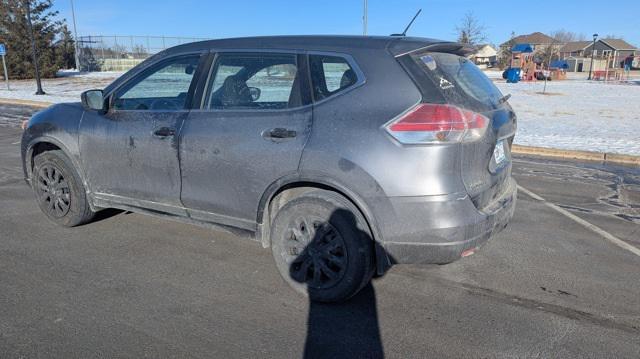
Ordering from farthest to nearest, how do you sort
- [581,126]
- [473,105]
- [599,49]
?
1. [599,49]
2. [581,126]
3. [473,105]

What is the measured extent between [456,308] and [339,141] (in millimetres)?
1428

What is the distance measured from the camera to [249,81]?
12.4 feet

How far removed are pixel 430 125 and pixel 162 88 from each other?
275 centimetres

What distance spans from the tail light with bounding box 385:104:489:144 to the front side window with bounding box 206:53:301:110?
3.14 feet

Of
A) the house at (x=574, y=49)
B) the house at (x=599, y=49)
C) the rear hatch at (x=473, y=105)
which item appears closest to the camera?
the rear hatch at (x=473, y=105)

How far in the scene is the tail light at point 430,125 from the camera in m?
2.96

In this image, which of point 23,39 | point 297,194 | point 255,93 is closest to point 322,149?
point 297,194

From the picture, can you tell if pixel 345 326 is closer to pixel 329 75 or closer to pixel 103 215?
pixel 329 75

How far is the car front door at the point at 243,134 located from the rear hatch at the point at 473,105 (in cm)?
80

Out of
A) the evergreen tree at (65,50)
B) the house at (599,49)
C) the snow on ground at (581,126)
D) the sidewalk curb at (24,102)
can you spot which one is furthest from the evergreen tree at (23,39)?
the house at (599,49)

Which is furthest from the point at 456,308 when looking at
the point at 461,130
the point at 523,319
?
the point at 461,130

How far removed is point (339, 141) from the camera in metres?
3.12

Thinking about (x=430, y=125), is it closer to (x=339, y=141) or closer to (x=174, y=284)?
(x=339, y=141)

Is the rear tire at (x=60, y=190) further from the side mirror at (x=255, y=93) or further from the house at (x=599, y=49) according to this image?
the house at (x=599, y=49)
